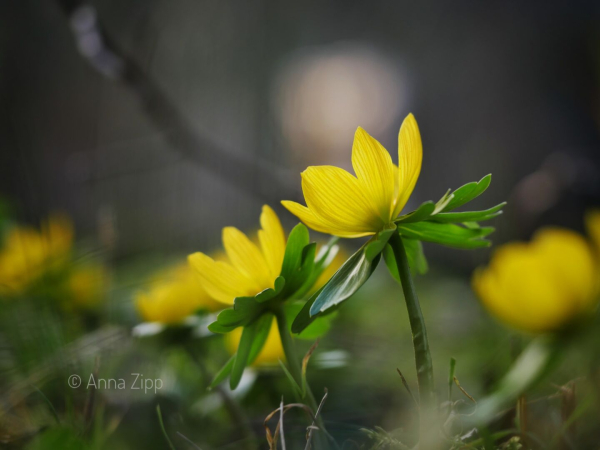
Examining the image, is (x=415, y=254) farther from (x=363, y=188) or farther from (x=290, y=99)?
(x=290, y=99)

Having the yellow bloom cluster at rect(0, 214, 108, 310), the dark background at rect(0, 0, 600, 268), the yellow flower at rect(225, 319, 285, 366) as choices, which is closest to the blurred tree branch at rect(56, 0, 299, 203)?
the dark background at rect(0, 0, 600, 268)

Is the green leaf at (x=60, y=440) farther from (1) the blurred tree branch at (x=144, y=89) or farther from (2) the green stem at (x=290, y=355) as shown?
(1) the blurred tree branch at (x=144, y=89)

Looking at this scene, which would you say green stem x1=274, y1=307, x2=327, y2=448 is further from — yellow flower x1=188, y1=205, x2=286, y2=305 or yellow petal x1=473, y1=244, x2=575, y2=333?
yellow petal x1=473, y1=244, x2=575, y2=333

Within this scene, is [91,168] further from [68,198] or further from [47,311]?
[68,198]

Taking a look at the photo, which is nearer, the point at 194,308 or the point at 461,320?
the point at 194,308

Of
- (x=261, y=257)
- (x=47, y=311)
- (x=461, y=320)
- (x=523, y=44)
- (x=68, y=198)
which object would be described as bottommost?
(x=461, y=320)

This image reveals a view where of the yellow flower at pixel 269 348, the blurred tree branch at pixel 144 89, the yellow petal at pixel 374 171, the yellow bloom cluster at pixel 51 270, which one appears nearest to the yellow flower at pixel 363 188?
the yellow petal at pixel 374 171

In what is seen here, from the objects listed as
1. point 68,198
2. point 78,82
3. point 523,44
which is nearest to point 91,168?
point 68,198
